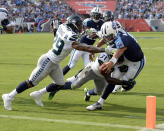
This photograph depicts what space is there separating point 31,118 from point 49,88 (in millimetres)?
1240

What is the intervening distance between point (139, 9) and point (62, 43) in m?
40.7

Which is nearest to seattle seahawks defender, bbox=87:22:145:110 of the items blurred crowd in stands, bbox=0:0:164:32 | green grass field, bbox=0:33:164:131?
green grass field, bbox=0:33:164:131

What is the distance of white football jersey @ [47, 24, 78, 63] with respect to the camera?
7.59 meters

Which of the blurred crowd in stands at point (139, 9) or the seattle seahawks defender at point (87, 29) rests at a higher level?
the seattle seahawks defender at point (87, 29)

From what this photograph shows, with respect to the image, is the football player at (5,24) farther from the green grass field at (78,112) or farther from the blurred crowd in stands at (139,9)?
the blurred crowd in stands at (139,9)

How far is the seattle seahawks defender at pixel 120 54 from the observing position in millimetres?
7738

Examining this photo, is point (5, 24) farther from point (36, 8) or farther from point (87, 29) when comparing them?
point (36, 8)

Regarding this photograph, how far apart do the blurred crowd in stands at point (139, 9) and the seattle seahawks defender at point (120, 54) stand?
124ft

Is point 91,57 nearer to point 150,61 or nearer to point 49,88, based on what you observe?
point 49,88

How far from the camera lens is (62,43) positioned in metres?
7.71

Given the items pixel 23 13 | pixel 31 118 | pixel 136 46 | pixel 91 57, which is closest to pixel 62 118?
pixel 31 118

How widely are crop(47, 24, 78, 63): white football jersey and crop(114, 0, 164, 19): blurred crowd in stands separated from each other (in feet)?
127

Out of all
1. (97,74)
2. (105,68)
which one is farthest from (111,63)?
(97,74)

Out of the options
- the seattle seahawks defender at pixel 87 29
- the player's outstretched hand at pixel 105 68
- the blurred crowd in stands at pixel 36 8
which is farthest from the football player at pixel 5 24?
the blurred crowd in stands at pixel 36 8
